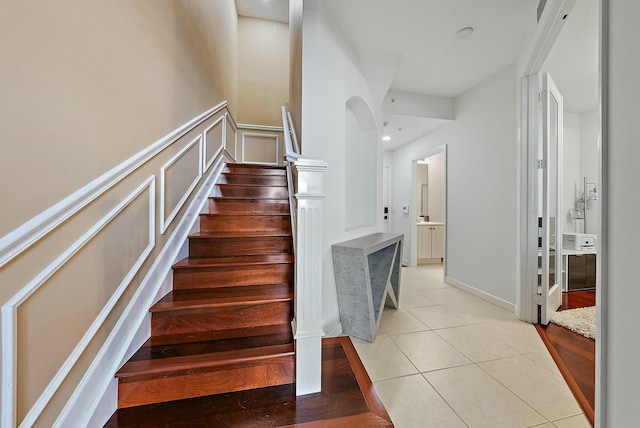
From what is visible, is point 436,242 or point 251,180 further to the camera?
point 436,242

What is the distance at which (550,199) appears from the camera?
7.73 ft

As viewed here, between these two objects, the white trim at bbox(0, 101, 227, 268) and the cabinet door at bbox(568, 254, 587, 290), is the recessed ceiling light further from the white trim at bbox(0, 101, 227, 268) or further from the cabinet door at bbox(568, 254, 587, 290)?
the cabinet door at bbox(568, 254, 587, 290)

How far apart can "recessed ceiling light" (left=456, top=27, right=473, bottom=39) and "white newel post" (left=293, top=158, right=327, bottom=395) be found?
2.15 m

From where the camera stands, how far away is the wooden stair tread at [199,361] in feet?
3.70

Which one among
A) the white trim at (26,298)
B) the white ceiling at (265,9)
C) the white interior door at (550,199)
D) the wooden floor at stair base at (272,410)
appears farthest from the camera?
the white ceiling at (265,9)

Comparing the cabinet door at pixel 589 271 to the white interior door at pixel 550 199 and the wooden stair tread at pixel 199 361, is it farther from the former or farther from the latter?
the wooden stair tread at pixel 199 361

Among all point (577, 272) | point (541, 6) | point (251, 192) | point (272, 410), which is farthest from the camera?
point (577, 272)

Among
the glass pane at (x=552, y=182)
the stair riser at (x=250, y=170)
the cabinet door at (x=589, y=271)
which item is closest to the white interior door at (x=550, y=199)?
the glass pane at (x=552, y=182)

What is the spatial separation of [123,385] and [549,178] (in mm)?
3418

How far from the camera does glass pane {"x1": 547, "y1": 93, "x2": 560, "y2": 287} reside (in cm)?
235

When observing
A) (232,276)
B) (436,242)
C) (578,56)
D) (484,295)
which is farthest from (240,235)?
(436,242)

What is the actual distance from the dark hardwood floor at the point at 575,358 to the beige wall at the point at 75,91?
8.48 feet

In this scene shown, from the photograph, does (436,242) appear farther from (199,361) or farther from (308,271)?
(199,361)

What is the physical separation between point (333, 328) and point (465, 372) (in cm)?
95
